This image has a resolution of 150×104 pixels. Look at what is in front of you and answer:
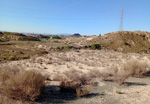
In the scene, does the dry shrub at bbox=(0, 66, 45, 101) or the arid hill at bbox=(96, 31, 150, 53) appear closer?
the dry shrub at bbox=(0, 66, 45, 101)

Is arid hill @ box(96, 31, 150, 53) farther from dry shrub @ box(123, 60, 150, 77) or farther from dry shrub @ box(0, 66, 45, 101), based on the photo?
dry shrub @ box(0, 66, 45, 101)

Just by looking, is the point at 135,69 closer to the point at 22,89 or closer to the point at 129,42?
the point at 22,89

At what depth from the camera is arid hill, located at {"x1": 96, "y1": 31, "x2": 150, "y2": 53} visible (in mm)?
37250

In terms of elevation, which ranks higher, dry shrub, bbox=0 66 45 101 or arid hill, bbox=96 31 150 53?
arid hill, bbox=96 31 150 53

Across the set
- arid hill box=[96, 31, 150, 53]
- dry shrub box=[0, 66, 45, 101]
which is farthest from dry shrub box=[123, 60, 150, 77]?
arid hill box=[96, 31, 150, 53]

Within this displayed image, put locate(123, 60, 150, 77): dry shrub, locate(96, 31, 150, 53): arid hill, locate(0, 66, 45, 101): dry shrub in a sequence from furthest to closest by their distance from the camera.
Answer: locate(96, 31, 150, 53): arid hill, locate(123, 60, 150, 77): dry shrub, locate(0, 66, 45, 101): dry shrub

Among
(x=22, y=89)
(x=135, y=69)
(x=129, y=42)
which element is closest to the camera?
(x=22, y=89)

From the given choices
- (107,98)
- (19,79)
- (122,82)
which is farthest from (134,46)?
(19,79)

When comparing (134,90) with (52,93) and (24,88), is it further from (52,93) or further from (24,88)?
(24,88)

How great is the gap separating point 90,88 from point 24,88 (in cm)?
396

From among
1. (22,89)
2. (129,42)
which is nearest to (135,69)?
(22,89)

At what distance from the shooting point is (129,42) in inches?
1604

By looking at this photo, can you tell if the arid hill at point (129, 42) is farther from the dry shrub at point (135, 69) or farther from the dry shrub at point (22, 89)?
the dry shrub at point (22, 89)

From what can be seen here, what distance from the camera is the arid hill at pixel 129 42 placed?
37.2 metres
